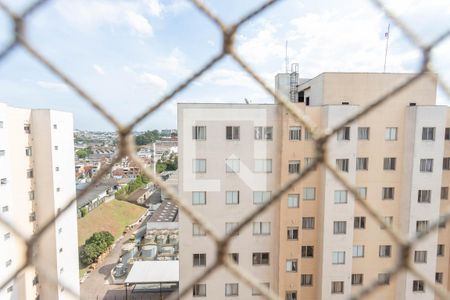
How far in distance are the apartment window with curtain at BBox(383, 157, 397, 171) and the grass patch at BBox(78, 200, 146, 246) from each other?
37.9 ft

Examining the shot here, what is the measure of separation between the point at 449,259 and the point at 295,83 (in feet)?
14.5

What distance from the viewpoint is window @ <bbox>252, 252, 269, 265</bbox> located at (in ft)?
16.1

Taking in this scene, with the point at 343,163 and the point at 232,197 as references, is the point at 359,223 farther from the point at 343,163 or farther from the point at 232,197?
the point at 232,197

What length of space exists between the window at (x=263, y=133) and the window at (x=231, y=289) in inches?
100

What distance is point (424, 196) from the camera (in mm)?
4766

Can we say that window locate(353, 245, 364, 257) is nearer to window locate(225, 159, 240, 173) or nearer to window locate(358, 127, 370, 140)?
window locate(358, 127, 370, 140)

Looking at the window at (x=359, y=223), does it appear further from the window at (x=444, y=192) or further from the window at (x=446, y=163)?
the window at (x=446, y=163)

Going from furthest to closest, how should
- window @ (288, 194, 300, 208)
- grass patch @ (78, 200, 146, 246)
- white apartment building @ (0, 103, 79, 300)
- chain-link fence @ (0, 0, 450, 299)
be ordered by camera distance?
1. grass patch @ (78, 200, 146, 246)
2. white apartment building @ (0, 103, 79, 300)
3. window @ (288, 194, 300, 208)
4. chain-link fence @ (0, 0, 450, 299)

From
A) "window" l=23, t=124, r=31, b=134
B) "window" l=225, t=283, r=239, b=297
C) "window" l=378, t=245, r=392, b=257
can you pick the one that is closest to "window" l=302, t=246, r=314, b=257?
"window" l=378, t=245, r=392, b=257

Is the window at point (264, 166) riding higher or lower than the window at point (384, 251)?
higher

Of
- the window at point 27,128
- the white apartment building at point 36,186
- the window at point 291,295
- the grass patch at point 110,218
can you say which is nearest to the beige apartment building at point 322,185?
the window at point 291,295

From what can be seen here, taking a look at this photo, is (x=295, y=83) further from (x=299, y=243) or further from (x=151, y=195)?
(x=151, y=195)

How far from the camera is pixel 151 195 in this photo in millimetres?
16594

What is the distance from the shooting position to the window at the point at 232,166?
4.66 meters
